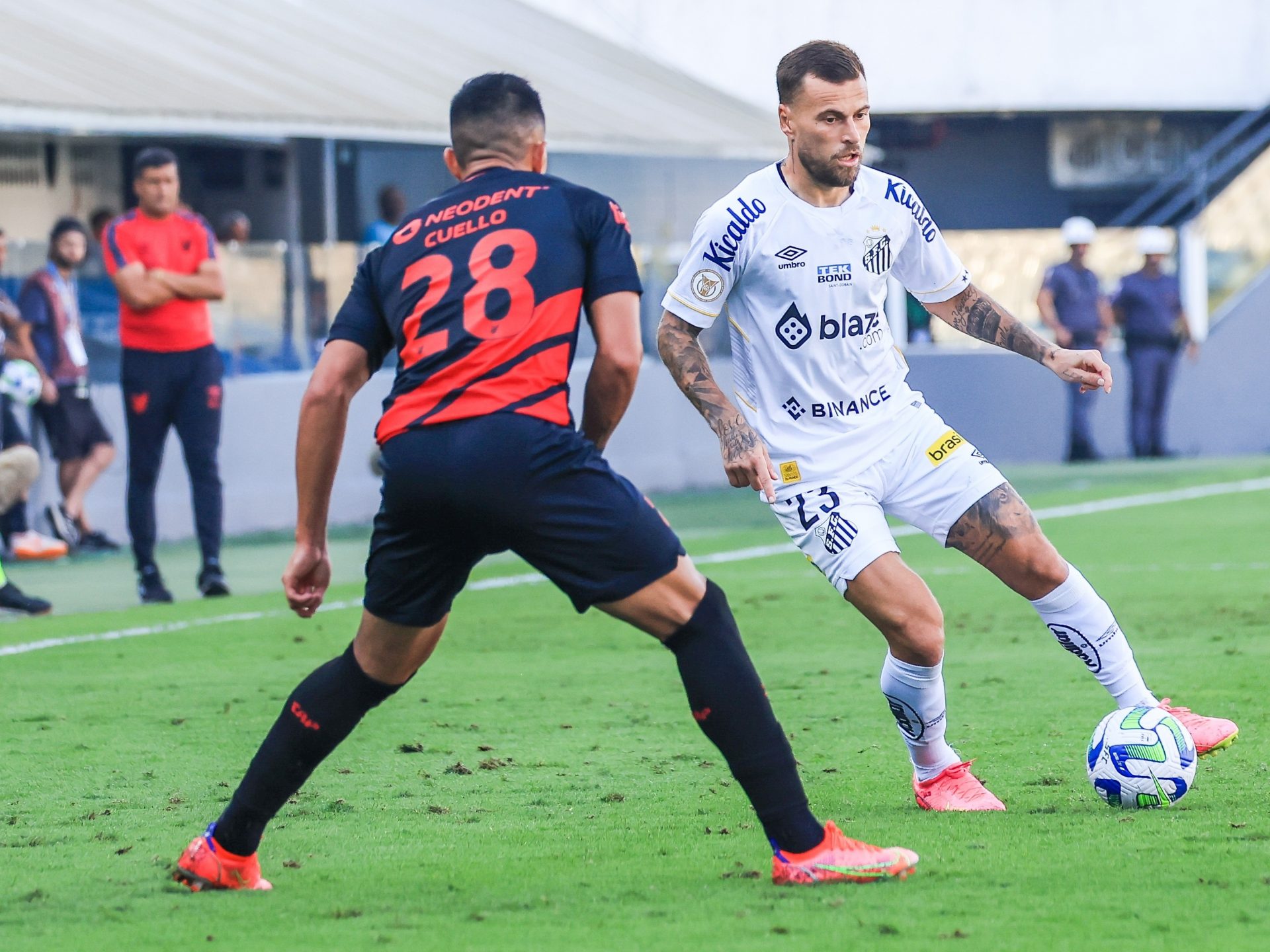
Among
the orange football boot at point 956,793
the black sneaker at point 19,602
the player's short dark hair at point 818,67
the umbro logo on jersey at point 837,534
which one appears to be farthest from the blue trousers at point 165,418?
the orange football boot at point 956,793

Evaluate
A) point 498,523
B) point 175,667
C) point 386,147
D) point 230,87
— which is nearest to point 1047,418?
point 386,147

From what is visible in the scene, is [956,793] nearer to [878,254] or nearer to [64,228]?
[878,254]

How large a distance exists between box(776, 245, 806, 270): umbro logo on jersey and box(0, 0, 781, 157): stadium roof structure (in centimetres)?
902

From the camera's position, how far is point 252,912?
418 cm

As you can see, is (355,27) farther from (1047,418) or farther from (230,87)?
(1047,418)

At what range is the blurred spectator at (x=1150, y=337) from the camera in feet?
65.8

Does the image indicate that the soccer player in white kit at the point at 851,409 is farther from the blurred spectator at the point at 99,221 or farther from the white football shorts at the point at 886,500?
the blurred spectator at the point at 99,221

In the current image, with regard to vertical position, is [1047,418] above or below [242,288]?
below

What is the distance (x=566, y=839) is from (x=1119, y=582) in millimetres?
6169

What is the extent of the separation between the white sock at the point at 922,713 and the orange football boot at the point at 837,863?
953 mm

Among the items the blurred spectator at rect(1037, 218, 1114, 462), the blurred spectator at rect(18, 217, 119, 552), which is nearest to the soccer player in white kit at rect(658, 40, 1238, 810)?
the blurred spectator at rect(18, 217, 119, 552)

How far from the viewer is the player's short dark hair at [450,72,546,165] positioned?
426 centimetres

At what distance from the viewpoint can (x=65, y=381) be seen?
42.0 feet

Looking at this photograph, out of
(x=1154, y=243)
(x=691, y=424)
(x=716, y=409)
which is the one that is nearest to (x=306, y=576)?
(x=716, y=409)
